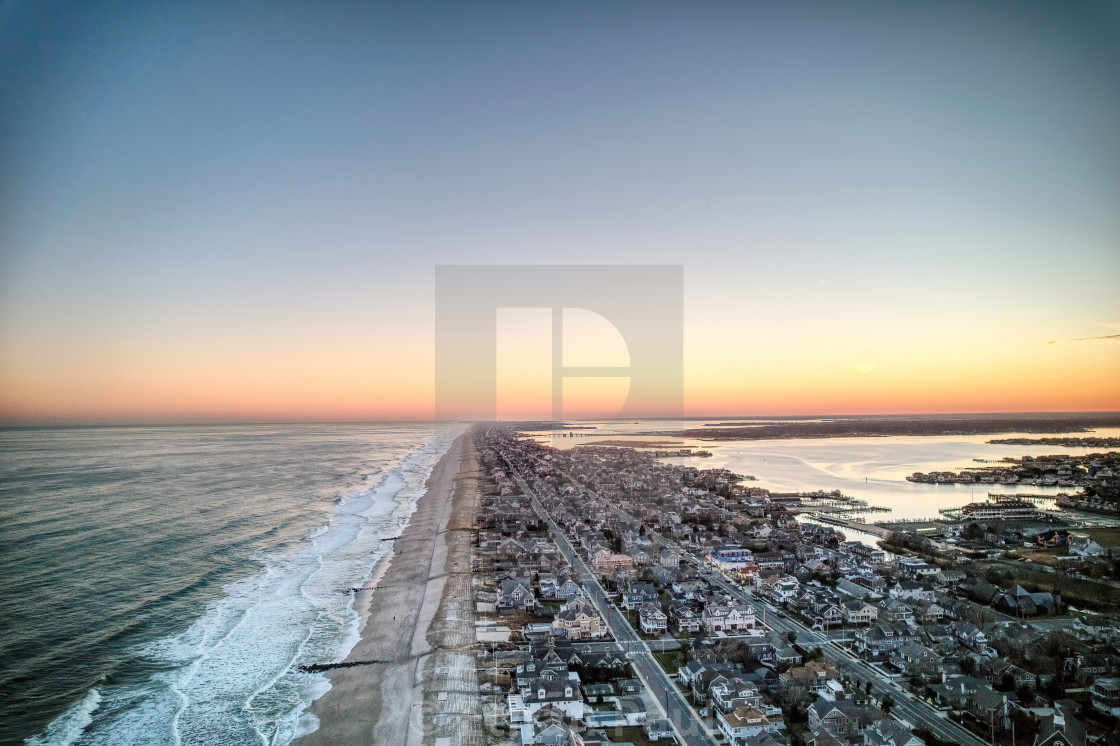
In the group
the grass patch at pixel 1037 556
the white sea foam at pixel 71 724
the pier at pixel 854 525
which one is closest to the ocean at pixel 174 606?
the white sea foam at pixel 71 724

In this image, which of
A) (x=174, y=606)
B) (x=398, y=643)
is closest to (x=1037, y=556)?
(x=398, y=643)

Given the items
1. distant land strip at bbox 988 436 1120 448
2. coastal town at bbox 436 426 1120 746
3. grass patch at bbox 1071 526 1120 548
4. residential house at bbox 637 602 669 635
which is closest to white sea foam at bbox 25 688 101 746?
coastal town at bbox 436 426 1120 746

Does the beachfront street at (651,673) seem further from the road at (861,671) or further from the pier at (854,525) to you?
the pier at (854,525)

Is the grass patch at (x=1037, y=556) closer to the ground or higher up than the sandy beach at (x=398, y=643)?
closer to the ground

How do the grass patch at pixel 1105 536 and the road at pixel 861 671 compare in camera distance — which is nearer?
the road at pixel 861 671

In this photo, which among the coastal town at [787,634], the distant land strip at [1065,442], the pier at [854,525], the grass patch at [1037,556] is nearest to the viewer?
the coastal town at [787,634]

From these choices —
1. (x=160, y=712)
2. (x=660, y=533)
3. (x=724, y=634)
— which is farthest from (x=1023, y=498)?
(x=160, y=712)

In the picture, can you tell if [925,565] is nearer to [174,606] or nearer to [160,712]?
[160,712]
